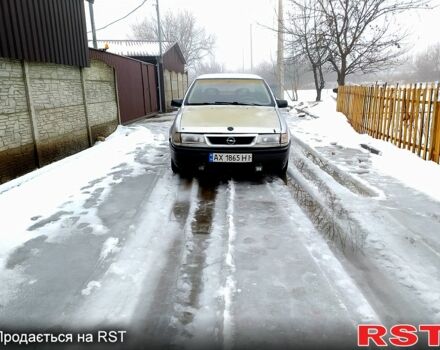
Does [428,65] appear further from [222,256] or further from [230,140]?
[222,256]

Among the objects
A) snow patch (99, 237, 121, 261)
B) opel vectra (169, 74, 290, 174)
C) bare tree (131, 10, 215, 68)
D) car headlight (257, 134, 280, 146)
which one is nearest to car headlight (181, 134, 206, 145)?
opel vectra (169, 74, 290, 174)

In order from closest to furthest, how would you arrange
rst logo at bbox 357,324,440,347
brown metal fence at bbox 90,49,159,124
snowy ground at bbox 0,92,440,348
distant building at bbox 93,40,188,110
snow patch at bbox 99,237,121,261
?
rst logo at bbox 357,324,440,347
snowy ground at bbox 0,92,440,348
snow patch at bbox 99,237,121,261
brown metal fence at bbox 90,49,159,124
distant building at bbox 93,40,188,110

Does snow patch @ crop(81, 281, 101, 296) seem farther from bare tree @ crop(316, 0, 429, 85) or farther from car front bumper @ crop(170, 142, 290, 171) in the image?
bare tree @ crop(316, 0, 429, 85)

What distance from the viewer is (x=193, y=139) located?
525 cm

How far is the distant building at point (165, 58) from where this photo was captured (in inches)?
925

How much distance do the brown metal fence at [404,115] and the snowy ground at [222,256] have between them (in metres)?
0.99

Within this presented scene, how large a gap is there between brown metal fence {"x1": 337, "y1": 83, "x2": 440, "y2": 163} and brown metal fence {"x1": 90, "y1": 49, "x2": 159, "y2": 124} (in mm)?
8253

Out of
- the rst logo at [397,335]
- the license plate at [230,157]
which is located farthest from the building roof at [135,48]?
the rst logo at [397,335]

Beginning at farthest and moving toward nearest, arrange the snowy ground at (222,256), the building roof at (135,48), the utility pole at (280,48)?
the building roof at (135,48) → the utility pole at (280,48) → the snowy ground at (222,256)

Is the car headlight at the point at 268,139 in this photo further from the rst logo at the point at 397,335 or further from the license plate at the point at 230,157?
the rst logo at the point at 397,335

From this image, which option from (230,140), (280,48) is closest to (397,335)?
(230,140)

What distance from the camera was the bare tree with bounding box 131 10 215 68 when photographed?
59906mm

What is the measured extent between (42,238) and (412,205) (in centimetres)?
456

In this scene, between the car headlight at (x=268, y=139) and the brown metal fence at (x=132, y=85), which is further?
the brown metal fence at (x=132, y=85)
